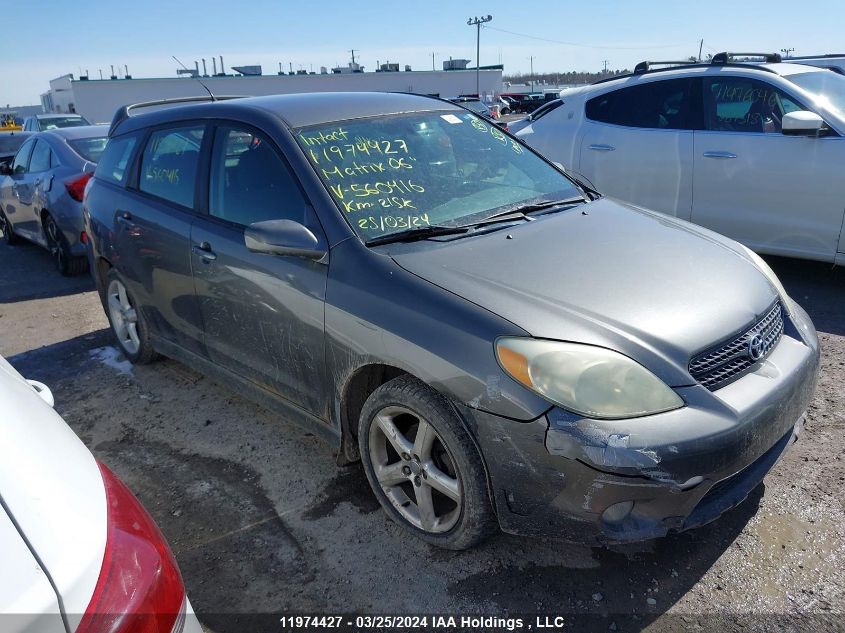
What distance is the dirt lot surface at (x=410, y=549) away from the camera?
2332 millimetres

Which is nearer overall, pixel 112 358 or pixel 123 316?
pixel 123 316

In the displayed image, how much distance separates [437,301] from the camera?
7.90 ft

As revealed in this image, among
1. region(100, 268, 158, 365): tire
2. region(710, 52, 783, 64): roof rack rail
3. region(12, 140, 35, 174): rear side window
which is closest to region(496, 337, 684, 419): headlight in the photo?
region(100, 268, 158, 365): tire

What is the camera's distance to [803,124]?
192 inches

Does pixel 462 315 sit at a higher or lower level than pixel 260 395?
higher

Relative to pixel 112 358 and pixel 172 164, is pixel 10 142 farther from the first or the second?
pixel 172 164

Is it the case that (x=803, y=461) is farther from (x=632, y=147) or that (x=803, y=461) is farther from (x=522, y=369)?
(x=632, y=147)

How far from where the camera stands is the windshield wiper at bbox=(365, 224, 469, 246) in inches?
109

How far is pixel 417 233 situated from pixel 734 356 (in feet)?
4.37

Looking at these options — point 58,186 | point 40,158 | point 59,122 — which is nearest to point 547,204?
point 58,186

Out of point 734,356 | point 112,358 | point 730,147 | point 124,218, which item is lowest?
point 112,358

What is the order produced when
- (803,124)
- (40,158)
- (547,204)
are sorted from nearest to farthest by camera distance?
(547,204)
(803,124)
(40,158)

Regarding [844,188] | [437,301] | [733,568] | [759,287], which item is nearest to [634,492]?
[733,568]

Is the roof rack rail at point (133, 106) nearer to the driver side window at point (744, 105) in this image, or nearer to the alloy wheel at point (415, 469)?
the alloy wheel at point (415, 469)
